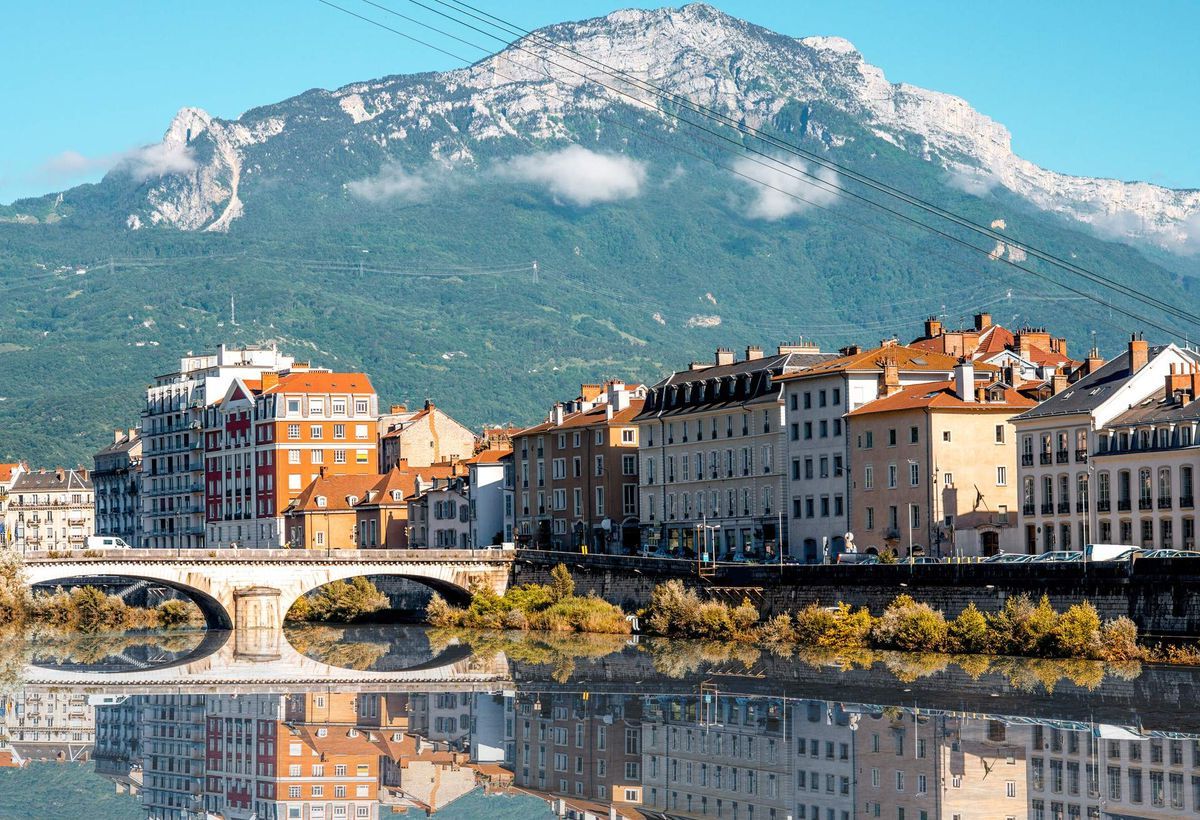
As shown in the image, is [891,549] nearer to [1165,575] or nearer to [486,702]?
[1165,575]

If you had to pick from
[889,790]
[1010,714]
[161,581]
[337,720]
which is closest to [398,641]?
[161,581]

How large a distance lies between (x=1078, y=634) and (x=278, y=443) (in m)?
72.9

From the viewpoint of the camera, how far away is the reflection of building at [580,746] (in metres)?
41.0

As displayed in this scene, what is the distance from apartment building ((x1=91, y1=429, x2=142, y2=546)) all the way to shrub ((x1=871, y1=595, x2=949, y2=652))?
88.2 metres

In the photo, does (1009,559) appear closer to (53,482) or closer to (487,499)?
(487,499)

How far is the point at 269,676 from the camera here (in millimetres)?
65562

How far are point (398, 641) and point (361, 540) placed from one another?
119 feet

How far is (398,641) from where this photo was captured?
8525 cm

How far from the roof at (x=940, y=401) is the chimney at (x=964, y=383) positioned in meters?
0.19

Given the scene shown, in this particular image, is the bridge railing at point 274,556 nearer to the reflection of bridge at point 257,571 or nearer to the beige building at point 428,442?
the reflection of bridge at point 257,571

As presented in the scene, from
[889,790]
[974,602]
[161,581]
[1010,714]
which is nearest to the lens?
[889,790]

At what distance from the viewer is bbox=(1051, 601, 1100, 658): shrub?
60.5m

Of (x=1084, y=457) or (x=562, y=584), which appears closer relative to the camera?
(x=1084, y=457)

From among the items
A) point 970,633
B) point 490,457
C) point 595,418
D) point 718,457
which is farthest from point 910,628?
point 490,457
